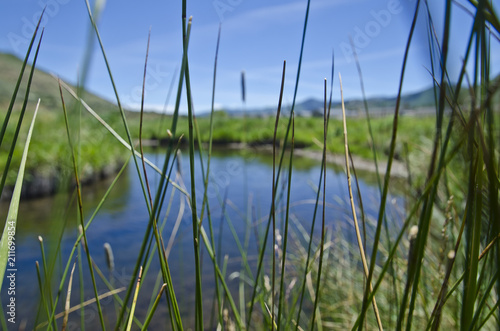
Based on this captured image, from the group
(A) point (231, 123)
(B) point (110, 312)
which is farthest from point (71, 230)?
(A) point (231, 123)

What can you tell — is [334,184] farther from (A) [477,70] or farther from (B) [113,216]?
(A) [477,70]

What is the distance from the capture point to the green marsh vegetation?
0.58 ft

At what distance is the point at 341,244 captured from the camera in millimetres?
1690

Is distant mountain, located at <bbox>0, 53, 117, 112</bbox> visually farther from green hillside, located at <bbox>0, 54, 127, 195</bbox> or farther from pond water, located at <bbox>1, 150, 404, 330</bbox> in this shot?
pond water, located at <bbox>1, 150, 404, 330</bbox>

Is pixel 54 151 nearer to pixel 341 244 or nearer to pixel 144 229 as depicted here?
pixel 144 229

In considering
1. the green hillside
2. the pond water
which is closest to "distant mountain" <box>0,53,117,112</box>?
the green hillside

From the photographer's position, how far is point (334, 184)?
4.26 metres

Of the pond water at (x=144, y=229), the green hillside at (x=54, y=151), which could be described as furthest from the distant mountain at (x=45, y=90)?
the pond water at (x=144, y=229)

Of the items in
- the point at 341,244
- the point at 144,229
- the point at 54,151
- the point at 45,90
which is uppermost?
the point at 45,90

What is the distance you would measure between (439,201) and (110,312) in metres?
1.59

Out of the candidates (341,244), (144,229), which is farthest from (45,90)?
(341,244)

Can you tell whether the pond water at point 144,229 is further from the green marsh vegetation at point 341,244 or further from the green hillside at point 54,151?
the green hillside at point 54,151

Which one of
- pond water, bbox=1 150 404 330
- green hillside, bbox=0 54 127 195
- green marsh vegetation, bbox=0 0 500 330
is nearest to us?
green marsh vegetation, bbox=0 0 500 330

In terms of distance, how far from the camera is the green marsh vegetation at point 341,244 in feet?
0.58
